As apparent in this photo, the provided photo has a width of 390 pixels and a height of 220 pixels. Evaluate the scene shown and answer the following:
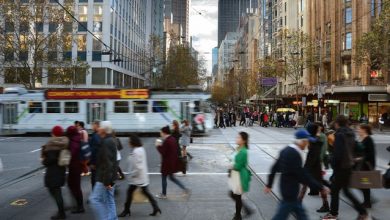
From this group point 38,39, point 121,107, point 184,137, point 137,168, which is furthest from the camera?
point 38,39

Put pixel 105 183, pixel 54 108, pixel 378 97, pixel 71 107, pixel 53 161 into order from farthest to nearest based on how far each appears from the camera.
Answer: pixel 378 97 → pixel 54 108 → pixel 71 107 → pixel 53 161 → pixel 105 183

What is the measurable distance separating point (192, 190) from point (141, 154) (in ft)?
10.1

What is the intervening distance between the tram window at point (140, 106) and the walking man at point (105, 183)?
22855 mm

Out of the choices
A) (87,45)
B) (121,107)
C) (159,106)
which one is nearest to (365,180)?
(159,106)

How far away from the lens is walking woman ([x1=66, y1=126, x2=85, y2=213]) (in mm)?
8352

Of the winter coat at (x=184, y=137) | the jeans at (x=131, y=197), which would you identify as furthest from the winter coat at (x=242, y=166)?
the winter coat at (x=184, y=137)

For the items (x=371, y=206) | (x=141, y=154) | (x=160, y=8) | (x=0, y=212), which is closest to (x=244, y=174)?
(x=141, y=154)

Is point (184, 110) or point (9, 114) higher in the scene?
point (184, 110)

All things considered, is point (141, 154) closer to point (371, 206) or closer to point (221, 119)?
point (371, 206)

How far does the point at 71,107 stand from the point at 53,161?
78.8ft

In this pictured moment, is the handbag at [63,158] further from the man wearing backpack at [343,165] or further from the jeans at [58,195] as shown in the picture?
the man wearing backpack at [343,165]

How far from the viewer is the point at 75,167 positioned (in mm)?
8461

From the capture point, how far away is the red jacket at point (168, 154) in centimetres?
952

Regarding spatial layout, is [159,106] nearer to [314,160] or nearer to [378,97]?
[314,160]
